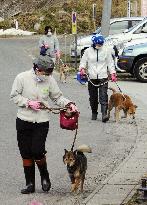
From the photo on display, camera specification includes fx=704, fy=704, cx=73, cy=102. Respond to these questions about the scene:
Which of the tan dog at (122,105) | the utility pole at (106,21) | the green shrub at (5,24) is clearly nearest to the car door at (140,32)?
the utility pole at (106,21)

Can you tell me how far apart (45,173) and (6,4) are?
50835 millimetres

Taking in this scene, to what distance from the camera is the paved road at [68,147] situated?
28.4ft

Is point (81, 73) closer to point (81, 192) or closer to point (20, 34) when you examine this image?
point (81, 192)

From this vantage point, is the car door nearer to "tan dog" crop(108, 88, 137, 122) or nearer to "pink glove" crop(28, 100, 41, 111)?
"tan dog" crop(108, 88, 137, 122)

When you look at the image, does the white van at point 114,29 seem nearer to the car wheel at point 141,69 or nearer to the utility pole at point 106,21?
the utility pole at point 106,21

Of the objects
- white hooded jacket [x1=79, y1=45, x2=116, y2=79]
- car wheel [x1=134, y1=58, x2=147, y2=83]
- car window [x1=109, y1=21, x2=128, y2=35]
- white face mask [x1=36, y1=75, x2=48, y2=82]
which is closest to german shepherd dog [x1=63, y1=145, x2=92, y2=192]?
white face mask [x1=36, y1=75, x2=48, y2=82]

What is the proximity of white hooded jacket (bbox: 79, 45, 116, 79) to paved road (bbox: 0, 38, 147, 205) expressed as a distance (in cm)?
101

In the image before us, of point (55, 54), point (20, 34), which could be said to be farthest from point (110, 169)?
point (20, 34)

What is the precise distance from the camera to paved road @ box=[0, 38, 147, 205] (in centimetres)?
864

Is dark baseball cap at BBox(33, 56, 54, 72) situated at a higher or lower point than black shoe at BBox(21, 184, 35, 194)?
higher

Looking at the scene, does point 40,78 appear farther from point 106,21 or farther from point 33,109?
point 106,21

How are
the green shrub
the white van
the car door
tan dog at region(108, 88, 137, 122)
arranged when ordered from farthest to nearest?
the green shrub, the white van, the car door, tan dog at region(108, 88, 137, 122)

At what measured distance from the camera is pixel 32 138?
8.49m

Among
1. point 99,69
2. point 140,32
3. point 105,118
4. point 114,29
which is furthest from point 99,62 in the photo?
point 114,29
